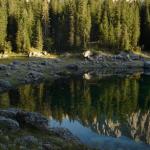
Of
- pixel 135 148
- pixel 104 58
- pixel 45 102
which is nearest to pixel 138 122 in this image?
pixel 135 148

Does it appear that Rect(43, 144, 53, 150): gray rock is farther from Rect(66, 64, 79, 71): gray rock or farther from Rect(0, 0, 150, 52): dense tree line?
Rect(0, 0, 150, 52): dense tree line

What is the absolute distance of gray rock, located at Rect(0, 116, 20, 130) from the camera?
3234 cm

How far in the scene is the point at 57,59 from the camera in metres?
113

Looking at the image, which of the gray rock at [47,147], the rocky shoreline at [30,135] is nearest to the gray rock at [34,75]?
the rocky shoreline at [30,135]

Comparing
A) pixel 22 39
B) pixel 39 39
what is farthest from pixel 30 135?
pixel 39 39

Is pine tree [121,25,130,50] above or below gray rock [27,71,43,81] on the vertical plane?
above

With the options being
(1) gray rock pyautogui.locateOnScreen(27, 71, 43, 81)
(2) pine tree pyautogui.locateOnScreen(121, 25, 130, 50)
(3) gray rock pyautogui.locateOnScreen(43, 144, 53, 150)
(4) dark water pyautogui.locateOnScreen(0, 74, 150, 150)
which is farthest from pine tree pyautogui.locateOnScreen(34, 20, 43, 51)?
(3) gray rock pyautogui.locateOnScreen(43, 144, 53, 150)

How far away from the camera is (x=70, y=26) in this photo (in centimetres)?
12900

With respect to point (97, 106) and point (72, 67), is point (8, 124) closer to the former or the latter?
point (97, 106)

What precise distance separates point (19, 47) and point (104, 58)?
2642 centimetres

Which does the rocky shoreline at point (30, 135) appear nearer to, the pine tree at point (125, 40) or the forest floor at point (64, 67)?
the forest floor at point (64, 67)

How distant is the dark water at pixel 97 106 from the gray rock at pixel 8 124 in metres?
7.16

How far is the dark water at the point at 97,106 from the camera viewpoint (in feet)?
125

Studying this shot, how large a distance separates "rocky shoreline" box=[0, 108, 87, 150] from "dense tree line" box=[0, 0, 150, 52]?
279ft
